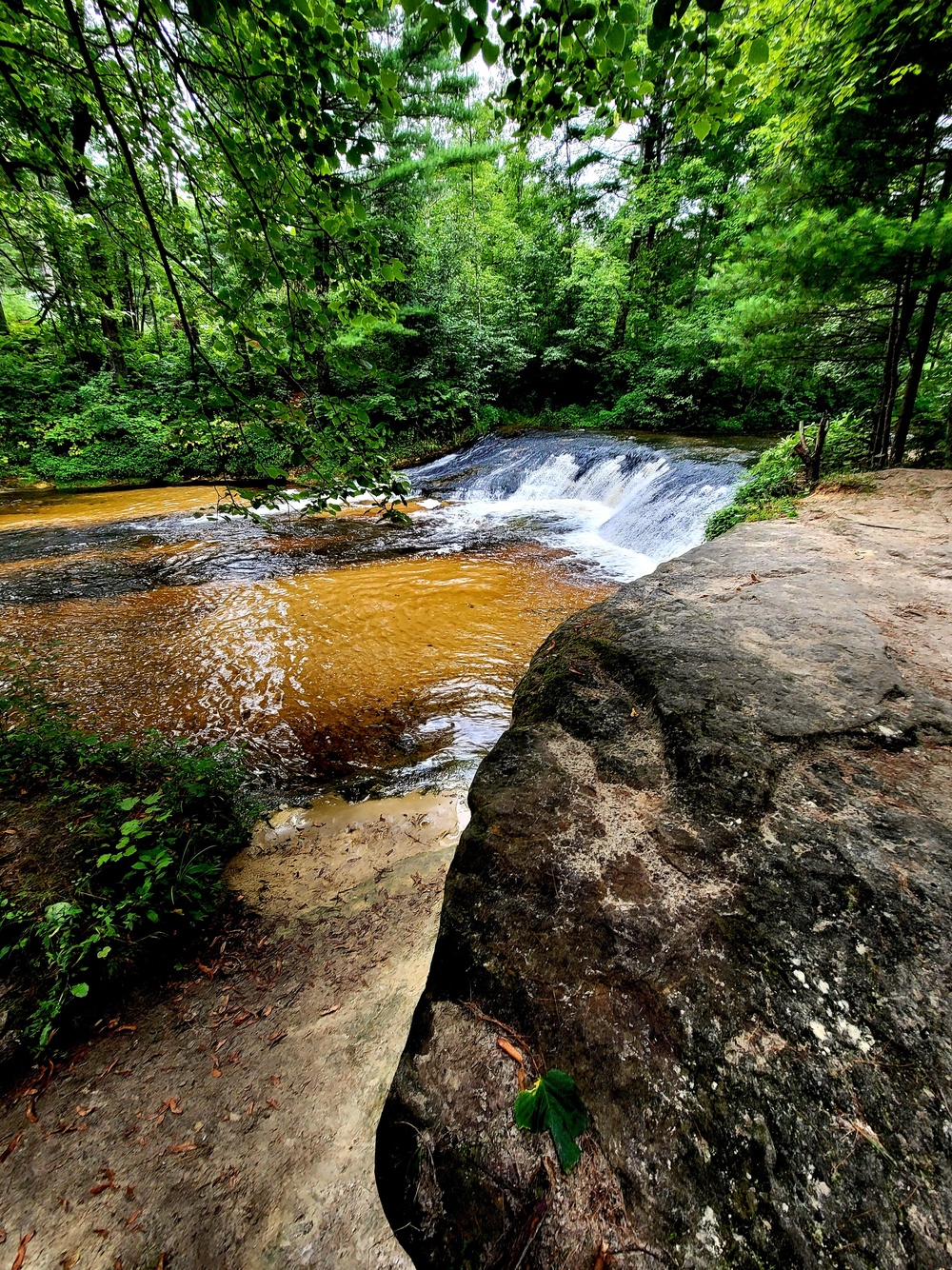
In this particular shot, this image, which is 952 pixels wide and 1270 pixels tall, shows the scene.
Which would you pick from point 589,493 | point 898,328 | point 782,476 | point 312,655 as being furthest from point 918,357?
point 312,655

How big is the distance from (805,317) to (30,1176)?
866 cm

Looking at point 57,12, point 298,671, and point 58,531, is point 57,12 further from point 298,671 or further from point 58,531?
point 58,531

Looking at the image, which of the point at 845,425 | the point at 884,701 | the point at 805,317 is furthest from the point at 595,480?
the point at 884,701

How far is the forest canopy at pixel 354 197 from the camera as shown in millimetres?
1993

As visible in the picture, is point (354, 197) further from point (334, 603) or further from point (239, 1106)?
point (334, 603)

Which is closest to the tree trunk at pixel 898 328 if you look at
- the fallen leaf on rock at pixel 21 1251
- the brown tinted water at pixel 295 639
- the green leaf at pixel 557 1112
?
the brown tinted water at pixel 295 639

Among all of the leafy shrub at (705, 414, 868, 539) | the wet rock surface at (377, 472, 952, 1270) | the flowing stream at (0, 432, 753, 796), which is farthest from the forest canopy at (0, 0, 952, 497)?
the wet rock surface at (377, 472, 952, 1270)

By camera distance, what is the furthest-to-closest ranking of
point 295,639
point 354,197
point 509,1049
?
1. point 295,639
2. point 354,197
3. point 509,1049

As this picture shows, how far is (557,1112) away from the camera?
99 cm

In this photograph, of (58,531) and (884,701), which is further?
(58,531)

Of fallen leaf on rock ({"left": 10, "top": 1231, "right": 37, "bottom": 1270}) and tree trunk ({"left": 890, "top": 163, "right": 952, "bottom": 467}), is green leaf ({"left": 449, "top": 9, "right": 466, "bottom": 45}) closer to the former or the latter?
fallen leaf on rock ({"left": 10, "top": 1231, "right": 37, "bottom": 1270})

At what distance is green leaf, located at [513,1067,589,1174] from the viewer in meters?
0.95

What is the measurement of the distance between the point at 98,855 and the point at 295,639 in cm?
344

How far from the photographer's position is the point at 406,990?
1.99m
